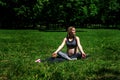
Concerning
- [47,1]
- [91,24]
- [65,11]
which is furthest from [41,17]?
[91,24]

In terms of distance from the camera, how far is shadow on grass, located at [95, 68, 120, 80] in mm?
10820

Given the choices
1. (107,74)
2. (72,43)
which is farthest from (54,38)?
(107,74)

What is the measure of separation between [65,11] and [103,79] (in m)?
69.5

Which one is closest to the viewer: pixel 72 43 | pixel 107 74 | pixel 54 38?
pixel 107 74

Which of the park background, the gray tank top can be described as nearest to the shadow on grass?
the park background

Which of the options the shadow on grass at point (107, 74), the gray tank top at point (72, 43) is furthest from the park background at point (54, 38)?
the gray tank top at point (72, 43)

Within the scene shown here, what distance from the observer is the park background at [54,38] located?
12109 millimetres

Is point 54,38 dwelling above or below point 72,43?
below

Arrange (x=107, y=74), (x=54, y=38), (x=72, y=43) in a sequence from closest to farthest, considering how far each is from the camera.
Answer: (x=107, y=74)
(x=72, y=43)
(x=54, y=38)

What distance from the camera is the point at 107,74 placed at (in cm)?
1155

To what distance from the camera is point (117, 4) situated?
10600 cm

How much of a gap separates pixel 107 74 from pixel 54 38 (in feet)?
96.9

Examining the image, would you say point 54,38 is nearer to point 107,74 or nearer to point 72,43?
point 72,43

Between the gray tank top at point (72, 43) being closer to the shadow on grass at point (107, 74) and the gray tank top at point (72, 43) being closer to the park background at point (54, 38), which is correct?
the park background at point (54, 38)
